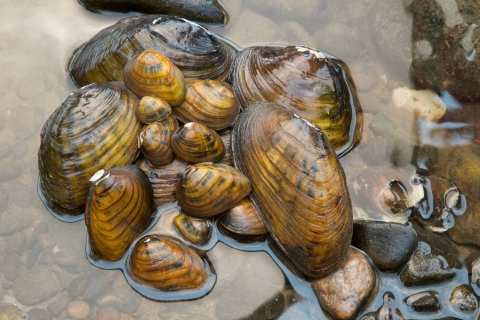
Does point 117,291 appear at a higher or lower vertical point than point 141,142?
lower

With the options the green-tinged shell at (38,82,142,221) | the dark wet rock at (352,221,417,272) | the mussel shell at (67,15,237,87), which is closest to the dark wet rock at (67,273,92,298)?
the green-tinged shell at (38,82,142,221)

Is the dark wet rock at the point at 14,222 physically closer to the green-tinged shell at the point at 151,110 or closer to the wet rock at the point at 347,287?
the green-tinged shell at the point at 151,110

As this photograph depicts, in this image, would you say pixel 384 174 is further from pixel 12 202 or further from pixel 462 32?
pixel 12 202

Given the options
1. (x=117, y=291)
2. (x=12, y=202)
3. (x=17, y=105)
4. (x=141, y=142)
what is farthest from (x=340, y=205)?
(x=17, y=105)

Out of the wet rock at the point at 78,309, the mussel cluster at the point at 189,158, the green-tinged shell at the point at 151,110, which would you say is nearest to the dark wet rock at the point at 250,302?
the mussel cluster at the point at 189,158

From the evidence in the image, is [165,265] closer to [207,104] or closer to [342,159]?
[207,104]

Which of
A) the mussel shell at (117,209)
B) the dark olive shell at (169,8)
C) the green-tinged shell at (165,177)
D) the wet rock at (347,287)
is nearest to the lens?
the mussel shell at (117,209)

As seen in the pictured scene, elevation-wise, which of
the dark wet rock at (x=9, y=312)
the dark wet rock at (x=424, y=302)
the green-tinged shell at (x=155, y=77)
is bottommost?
the dark wet rock at (x=9, y=312)

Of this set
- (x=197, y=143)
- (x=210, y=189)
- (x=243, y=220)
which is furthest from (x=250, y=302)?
(x=197, y=143)
